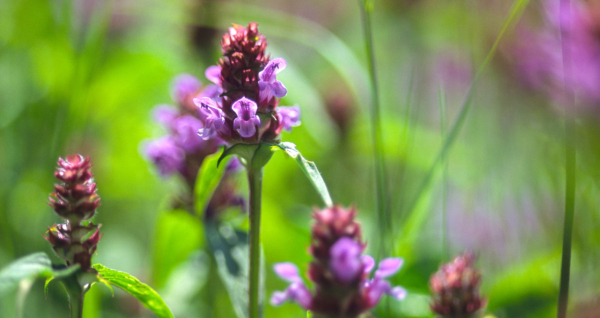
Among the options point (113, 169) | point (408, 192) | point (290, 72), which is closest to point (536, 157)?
point (408, 192)

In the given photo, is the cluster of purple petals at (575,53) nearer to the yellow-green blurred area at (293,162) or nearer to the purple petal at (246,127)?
the yellow-green blurred area at (293,162)

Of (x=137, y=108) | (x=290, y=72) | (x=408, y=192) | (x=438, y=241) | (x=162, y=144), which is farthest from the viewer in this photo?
(x=137, y=108)

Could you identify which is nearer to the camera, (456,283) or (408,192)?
(456,283)

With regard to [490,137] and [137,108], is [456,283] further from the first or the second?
[137,108]

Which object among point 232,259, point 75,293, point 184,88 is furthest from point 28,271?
point 184,88

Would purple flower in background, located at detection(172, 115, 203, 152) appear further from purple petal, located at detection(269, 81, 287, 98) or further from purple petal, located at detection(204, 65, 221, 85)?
purple petal, located at detection(269, 81, 287, 98)

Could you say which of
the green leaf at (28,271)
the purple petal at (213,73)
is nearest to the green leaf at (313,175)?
the purple petal at (213,73)

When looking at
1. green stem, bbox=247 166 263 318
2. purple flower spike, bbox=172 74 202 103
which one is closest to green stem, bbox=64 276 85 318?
green stem, bbox=247 166 263 318
